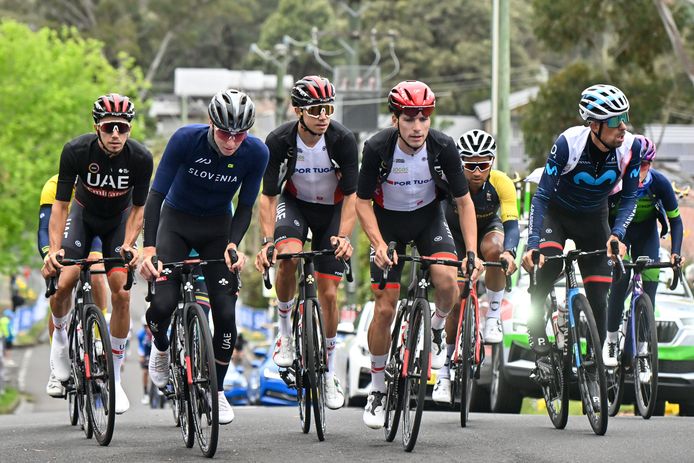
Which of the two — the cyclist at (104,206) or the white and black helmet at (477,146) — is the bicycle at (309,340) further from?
the white and black helmet at (477,146)

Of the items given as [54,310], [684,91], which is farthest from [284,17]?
[54,310]

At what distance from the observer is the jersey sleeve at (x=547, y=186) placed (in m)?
11.9

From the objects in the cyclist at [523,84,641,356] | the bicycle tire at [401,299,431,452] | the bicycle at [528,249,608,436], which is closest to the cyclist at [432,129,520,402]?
the cyclist at [523,84,641,356]

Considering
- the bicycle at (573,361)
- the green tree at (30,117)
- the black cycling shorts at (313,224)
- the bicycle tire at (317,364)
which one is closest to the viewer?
the bicycle at (573,361)

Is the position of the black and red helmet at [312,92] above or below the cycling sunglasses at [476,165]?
above

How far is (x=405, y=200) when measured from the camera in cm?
1152

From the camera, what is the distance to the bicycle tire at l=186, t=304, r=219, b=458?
1005 cm

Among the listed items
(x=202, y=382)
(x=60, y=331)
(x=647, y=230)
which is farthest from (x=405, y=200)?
(x=647, y=230)

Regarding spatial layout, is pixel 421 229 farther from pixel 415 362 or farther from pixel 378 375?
pixel 415 362

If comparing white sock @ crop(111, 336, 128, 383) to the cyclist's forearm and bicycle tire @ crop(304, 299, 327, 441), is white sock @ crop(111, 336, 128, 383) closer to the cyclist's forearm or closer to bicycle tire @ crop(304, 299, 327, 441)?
bicycle tire @ crop(304, 299, 327, 441)

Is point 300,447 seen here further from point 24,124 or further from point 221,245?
point 24,124

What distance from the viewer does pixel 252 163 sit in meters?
11.0

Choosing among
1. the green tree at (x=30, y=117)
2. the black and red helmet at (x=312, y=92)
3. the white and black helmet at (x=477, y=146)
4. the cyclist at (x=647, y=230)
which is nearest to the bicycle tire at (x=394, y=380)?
the black and red helmet at (x=312, y=92)

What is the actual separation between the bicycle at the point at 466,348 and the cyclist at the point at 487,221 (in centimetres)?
36
